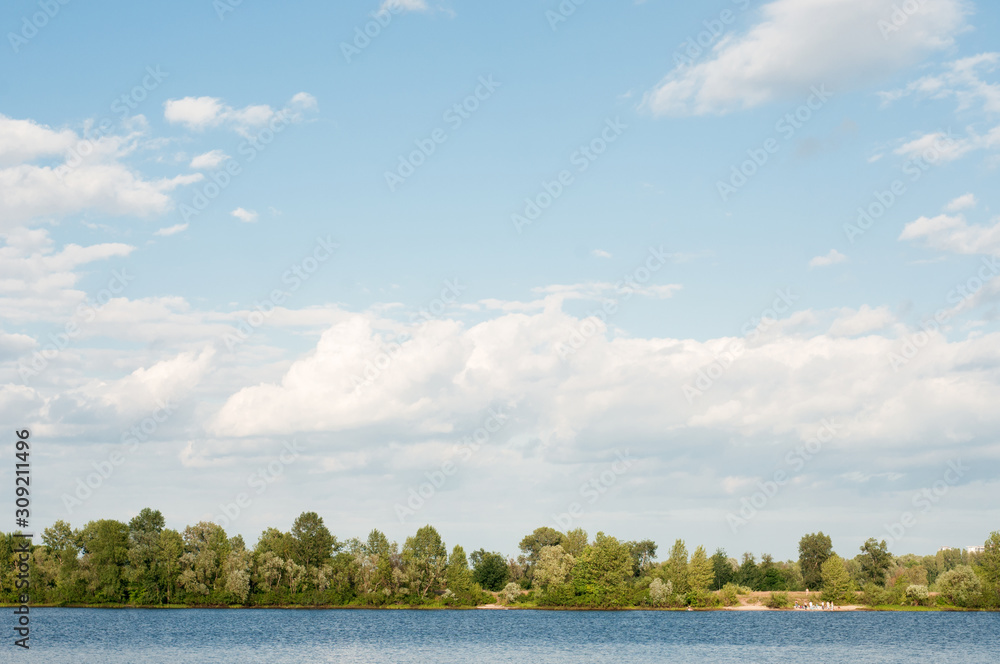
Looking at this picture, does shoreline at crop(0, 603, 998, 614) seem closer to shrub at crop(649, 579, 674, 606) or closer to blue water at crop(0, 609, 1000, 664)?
shrub at crop(649, 579, 674, 606)

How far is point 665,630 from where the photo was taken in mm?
106250

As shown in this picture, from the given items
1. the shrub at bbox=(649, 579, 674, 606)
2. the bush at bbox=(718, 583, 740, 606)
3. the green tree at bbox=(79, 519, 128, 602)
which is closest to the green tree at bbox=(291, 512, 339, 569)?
the green tree at bbox=(79, 519, 128, 602)

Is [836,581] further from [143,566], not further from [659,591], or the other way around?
[143,566]

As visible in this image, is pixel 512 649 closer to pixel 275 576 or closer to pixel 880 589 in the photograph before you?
pixel 275 576

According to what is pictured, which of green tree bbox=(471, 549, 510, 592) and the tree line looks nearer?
the tree line

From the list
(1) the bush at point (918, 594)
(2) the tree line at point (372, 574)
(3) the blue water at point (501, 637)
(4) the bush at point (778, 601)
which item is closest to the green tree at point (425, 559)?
(2) the tree line at point (372, 574)

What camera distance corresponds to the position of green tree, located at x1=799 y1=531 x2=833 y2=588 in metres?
156

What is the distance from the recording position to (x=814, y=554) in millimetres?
156125

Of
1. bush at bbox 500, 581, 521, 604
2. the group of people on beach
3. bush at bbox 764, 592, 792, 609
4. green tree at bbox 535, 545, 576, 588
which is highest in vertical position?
green tree at bbox 535, 545, 576, 588

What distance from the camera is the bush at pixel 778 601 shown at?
14750cm

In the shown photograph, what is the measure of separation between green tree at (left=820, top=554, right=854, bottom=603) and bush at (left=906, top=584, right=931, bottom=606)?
10146 mm

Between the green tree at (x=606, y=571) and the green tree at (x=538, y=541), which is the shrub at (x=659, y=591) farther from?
the green tree at (x=538, y=541)

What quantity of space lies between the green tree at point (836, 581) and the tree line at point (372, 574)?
0.18m

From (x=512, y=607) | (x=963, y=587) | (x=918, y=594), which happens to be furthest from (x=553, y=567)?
(x=963, y=587)
